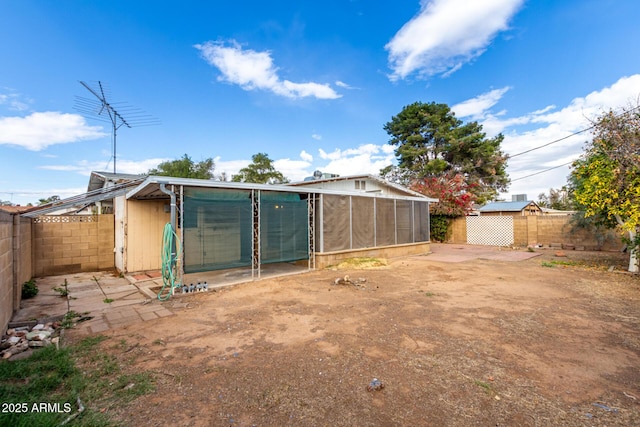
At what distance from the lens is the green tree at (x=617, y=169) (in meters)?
6.02

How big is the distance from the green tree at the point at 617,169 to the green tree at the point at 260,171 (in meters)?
19.5

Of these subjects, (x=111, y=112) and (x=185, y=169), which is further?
(x=185, y=169)

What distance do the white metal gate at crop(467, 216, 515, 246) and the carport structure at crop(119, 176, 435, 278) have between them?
7.19 m

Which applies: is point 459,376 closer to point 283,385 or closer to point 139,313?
point 283,385

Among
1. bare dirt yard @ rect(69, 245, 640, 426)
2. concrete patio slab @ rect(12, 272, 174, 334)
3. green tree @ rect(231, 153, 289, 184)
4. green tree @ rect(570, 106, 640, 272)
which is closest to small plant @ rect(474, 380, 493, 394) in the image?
bare dirt yard @ rect(69, 245, 640, 426)

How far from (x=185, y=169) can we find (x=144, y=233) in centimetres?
1668

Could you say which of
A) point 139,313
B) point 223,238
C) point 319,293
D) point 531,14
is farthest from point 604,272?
point 139,313

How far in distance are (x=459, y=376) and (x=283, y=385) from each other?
61.0 inches

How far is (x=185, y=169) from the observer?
22.0 meters

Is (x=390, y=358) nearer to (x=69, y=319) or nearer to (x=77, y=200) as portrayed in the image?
(x=69, y=319)

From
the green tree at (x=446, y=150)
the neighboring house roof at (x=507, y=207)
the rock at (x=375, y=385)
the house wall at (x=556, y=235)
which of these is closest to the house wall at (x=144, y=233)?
the rock at (x=375, y=385)

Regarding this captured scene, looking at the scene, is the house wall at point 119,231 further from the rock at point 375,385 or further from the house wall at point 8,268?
the rock at point 375,385

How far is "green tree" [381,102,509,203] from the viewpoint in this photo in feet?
63.2

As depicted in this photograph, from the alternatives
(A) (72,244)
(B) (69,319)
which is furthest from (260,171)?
(B) (69,319)
